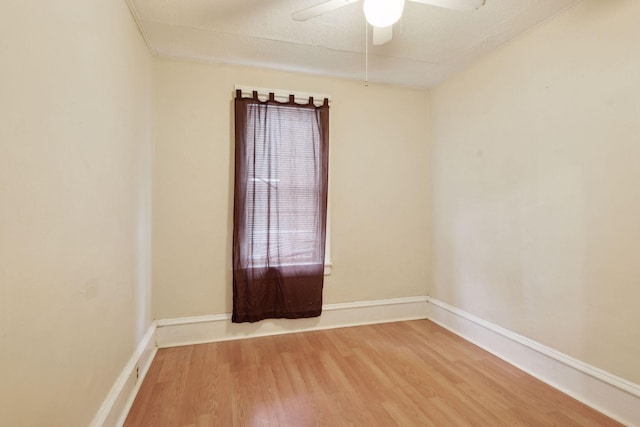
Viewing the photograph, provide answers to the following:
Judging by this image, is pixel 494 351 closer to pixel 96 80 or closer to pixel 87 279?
pixel 87 279

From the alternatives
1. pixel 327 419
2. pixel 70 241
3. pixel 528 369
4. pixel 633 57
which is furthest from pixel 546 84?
pixel 70 241

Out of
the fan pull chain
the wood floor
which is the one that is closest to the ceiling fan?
the fan pull chain

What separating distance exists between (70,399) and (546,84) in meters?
3.16

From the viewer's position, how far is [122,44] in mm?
1802

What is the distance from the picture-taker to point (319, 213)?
2.89 meters

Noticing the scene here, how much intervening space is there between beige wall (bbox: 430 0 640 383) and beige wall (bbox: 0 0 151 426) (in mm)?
2703

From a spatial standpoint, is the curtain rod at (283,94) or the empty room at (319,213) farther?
the curtain rod at (283,94)

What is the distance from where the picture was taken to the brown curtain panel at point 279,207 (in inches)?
106

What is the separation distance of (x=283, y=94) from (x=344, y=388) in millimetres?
2463

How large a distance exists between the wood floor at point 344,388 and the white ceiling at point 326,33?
8.13 feet

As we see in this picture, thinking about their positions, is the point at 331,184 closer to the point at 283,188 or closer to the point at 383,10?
the point at 283,188

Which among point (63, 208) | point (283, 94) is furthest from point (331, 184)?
point (63, 208)

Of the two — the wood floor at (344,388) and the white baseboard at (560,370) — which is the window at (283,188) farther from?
the white baseboard at (560,370)

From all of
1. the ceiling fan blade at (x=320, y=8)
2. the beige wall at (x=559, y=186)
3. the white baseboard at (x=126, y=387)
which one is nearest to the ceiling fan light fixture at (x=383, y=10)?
the ceiling fan blade at (x=320, y=8)
